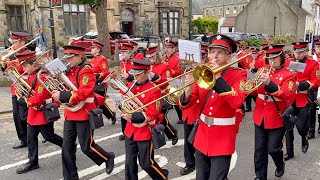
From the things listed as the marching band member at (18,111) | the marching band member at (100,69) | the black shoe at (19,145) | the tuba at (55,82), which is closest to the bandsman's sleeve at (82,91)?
the tuba at (55,82)

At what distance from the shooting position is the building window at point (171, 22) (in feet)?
117

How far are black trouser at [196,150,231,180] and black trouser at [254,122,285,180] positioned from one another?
4.00 feet

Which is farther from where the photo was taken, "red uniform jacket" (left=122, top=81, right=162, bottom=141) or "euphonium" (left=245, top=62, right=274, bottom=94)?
"red uniform jacket" (left=122, top=81, right=162, bottom=141)

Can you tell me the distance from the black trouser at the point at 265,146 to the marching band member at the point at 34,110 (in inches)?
129

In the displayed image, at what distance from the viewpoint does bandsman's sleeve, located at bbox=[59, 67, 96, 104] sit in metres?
4.70

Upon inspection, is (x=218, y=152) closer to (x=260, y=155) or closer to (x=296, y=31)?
(x=260, y=155)

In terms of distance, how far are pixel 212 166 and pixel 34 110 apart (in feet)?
10.2

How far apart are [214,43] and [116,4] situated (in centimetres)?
2929

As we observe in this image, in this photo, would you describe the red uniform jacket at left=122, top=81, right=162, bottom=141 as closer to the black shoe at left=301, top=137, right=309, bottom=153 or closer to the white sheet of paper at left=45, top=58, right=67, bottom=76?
the white sheet of paper at left=45, top=58, right=67, bottom=76

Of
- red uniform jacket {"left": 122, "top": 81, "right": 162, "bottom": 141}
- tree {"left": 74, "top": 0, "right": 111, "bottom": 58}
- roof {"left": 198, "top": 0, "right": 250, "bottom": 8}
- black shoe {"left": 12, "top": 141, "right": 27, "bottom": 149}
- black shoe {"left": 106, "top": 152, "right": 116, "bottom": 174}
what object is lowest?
black shoe {"left": 12, "top": 141, "right": 27, "bottom": 149}

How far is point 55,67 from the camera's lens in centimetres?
450

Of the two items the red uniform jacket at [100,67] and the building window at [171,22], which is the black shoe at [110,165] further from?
A: the building window at [171,22]

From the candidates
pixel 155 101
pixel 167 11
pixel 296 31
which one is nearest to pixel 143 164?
pixel 155 101

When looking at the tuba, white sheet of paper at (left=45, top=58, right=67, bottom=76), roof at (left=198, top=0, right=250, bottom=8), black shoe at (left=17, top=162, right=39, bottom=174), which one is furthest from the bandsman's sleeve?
roof at (left=198, top=0, right=250, bottom=8)
